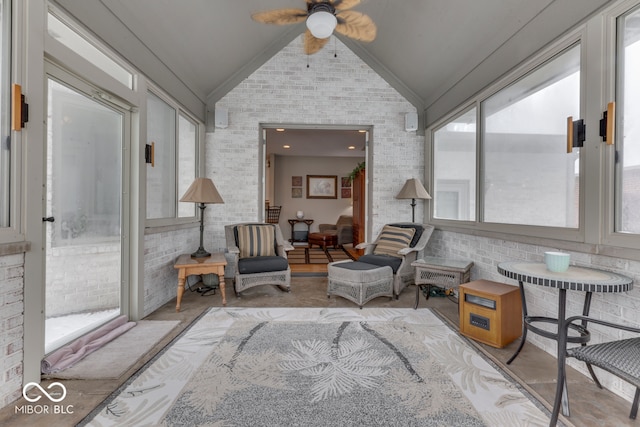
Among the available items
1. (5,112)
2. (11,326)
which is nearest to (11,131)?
(5,112)

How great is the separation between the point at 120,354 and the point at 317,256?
4643 millimetres

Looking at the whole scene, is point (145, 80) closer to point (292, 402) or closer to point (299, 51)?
point (299, 51)

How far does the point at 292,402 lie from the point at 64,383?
1.41 metres

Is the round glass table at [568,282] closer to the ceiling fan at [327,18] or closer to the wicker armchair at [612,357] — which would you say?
the wicker armchair at [612,357]

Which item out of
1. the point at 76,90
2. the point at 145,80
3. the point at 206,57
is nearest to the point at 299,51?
the point at 206,57

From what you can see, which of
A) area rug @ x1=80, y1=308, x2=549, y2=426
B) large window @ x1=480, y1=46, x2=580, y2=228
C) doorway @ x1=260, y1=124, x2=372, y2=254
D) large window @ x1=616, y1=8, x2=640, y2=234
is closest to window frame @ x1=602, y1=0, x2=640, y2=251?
large window @ x1=616, y1=8, x2=640, y2=234

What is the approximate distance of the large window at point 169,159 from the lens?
3254 millimetres

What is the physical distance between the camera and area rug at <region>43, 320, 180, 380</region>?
1969 millimetres

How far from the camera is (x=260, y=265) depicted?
360cm

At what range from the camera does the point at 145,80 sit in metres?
3.00

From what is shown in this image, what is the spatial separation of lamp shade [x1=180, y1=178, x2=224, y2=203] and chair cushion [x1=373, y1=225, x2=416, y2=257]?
2.13 meters

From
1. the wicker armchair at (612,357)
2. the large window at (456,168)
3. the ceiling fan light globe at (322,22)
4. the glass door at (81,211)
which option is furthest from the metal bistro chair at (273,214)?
the wicker armchair at (612,357)

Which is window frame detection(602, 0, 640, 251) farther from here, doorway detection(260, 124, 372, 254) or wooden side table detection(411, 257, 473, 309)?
doorway detection(260, 124, 372, 254)

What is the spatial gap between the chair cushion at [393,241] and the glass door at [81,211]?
9.49ft
